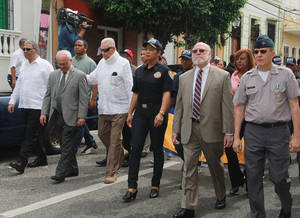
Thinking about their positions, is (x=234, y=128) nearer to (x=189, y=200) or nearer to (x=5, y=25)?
(x=189, y=200)

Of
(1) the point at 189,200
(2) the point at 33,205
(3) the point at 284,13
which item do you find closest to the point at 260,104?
(1) the point at 189,200

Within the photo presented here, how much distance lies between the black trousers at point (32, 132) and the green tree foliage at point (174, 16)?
775 centimetres

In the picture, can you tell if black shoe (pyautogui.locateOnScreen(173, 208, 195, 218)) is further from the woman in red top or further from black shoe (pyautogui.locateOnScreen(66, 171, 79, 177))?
black shoe (pyautogui.locateOnScreen(66, 171, 79, 177))

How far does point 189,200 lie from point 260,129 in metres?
1.10

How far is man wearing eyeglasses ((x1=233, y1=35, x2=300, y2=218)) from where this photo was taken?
3.82m

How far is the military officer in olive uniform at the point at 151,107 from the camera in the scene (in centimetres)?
512

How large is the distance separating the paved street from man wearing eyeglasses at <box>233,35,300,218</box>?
78cm

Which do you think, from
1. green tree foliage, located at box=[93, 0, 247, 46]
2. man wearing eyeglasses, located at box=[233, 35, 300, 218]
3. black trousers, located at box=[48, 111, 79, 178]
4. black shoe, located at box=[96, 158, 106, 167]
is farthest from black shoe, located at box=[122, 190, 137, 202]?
green tree foliage, located at box=[93, 0, 247, 46]

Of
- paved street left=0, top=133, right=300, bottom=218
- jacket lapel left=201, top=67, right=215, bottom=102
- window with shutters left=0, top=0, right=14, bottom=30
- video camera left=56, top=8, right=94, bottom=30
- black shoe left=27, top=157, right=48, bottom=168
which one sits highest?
window with shutters left=0, top=0, right=14, bottom=30

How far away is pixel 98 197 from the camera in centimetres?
518

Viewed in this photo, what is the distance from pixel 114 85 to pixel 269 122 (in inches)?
103

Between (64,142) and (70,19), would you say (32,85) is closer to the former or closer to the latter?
(64,142)

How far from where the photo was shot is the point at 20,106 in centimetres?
662

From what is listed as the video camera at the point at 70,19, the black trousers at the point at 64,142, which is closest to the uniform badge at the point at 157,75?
the black trousers at the point at 64,142
